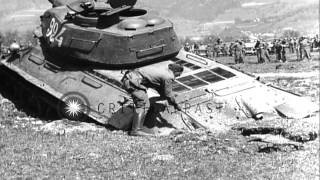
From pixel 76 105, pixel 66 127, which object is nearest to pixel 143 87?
pixel 76 105

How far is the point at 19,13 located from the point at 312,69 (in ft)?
261

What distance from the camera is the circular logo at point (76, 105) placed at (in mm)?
11836

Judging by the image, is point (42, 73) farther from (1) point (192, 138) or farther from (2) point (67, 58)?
(1) point (192, 138)

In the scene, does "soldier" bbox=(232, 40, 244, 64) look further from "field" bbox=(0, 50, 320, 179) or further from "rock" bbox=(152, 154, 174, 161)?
"rock" bbox=(152, 154, 174, 161)

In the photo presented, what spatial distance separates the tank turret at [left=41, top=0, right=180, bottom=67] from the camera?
12.2 meters

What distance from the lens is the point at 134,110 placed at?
1109cm

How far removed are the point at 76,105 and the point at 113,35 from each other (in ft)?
5.03

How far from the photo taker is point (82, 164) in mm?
8805

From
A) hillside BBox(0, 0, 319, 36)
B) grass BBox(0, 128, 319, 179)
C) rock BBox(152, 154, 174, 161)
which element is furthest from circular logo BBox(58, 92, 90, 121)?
hillside BBox(0, 0, 319, 36)

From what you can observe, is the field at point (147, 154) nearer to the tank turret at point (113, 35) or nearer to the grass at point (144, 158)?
the grass at point (144, 158)

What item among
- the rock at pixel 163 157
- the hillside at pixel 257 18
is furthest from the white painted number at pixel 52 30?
the hillside at pixel 257 18

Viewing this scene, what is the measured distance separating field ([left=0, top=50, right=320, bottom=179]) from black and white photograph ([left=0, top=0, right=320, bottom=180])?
0.02 metres

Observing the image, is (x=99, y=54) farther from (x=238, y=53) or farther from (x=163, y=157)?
(x=238, y=53)

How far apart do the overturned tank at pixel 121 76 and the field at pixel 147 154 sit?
0.52 metres
